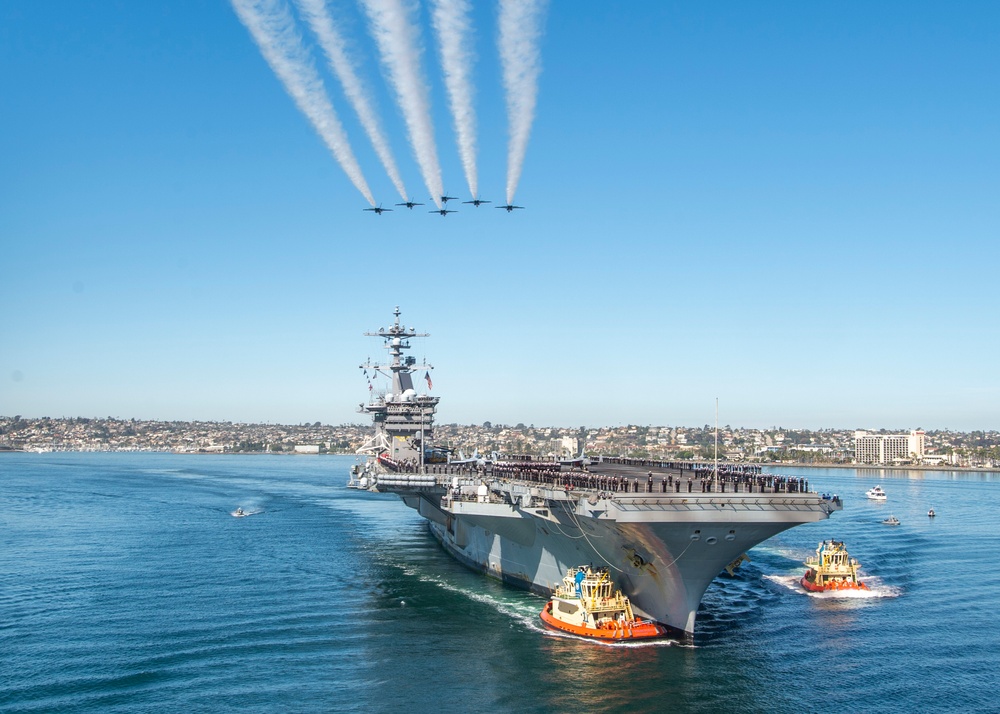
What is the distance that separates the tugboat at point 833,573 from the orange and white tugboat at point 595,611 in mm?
11129

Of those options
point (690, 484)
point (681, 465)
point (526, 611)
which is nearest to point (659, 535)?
point (690, 484)

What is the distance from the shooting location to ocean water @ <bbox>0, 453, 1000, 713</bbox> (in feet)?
62.2

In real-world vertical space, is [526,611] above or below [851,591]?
below

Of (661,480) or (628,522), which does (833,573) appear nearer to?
(661,480)

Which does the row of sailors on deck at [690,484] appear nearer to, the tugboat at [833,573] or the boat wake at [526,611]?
the boat wake at [526,611]

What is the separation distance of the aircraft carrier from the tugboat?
465 centimetres

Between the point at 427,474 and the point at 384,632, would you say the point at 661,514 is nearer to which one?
the point at 384,632

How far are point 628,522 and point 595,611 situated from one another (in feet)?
14.2

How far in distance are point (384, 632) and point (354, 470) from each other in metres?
22.5

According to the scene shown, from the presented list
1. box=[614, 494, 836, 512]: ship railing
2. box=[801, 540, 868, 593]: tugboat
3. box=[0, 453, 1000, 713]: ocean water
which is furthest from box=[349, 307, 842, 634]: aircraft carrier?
box=[801, 540, 868, 593]: tugboat

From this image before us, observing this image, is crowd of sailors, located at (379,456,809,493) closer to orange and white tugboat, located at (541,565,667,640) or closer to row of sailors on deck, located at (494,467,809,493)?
row of sailors on deck, located at (494,467,809,493)

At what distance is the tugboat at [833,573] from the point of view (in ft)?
104

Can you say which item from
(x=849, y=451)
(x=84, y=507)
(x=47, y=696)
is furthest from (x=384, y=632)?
(x=849, y=451)

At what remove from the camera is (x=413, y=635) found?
24422 millimetres
